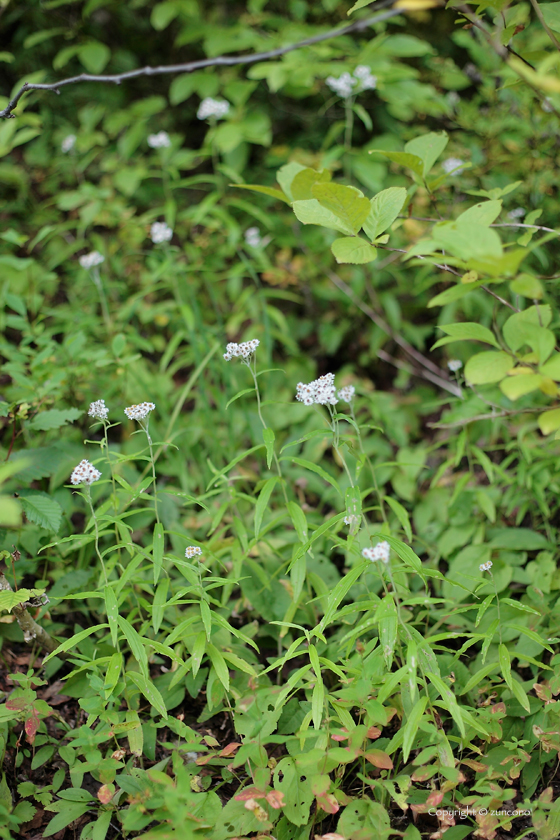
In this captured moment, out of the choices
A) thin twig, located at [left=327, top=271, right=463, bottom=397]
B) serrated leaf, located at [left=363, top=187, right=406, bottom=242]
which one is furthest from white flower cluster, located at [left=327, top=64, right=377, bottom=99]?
serrated leaf, located at [left=363, top=187, right=406, bottom=242]

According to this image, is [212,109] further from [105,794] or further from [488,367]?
[105,794]

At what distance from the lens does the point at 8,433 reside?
7.32 feet

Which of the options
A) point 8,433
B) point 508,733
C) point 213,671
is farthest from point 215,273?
point 508,733

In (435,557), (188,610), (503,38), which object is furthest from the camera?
(435,557)

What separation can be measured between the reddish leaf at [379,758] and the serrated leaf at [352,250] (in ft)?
3.62

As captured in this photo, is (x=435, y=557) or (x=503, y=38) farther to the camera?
(x=435, y=557)

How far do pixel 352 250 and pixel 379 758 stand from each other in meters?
1.14

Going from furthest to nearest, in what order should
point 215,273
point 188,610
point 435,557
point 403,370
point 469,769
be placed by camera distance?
point 215,273, point 403,370, point 435,557, point 188,610, point 469,769

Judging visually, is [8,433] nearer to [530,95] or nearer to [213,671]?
[213,671]

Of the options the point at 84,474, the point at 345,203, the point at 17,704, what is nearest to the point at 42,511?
the point at 84,474

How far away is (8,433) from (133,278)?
113 centimetres

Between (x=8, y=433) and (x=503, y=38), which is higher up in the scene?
(x=503, y=38)

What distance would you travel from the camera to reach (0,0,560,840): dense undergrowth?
122 centimetres

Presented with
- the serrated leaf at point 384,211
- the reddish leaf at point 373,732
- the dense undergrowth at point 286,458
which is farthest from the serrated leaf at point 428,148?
the reddish leaf at point 373,732
